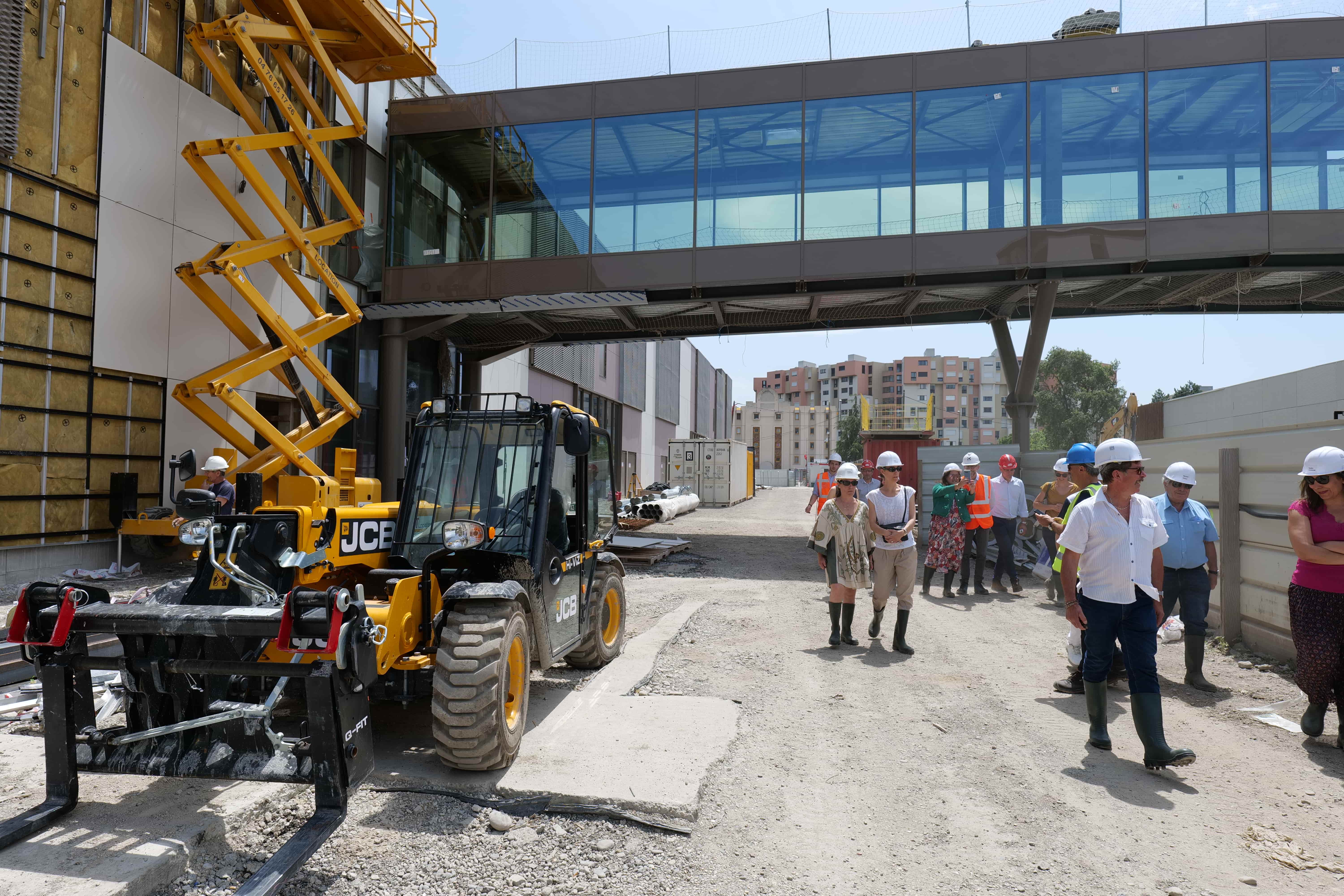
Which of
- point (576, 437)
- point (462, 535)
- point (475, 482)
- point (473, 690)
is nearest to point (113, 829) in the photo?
point (473, 690)

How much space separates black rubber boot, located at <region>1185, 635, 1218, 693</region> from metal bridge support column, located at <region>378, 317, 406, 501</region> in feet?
45.7

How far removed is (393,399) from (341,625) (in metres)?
13.8

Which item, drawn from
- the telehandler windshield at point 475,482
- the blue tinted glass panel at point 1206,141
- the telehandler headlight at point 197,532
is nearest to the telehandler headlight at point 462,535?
the telehandler windshield at point 475,482

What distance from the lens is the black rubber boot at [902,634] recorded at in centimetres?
734

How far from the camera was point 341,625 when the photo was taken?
3248 millimetres

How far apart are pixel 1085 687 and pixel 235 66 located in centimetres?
1477

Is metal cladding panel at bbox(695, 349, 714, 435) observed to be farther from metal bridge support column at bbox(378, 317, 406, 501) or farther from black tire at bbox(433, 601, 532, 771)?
black tire at bbox(433, 601, 532, 771)

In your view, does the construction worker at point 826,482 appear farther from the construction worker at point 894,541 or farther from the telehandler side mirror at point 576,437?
the telehandler side mirror at point 576,437

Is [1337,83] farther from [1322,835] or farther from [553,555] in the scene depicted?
[553,555]

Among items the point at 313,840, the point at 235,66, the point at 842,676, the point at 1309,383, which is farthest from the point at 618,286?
the point at 1309,383

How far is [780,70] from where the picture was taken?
14719mm

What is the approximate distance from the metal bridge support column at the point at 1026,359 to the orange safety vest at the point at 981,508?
4937 millimetres

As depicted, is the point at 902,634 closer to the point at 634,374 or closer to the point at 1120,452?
the point at 1120,452

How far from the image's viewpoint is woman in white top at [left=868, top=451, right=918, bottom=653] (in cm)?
746
